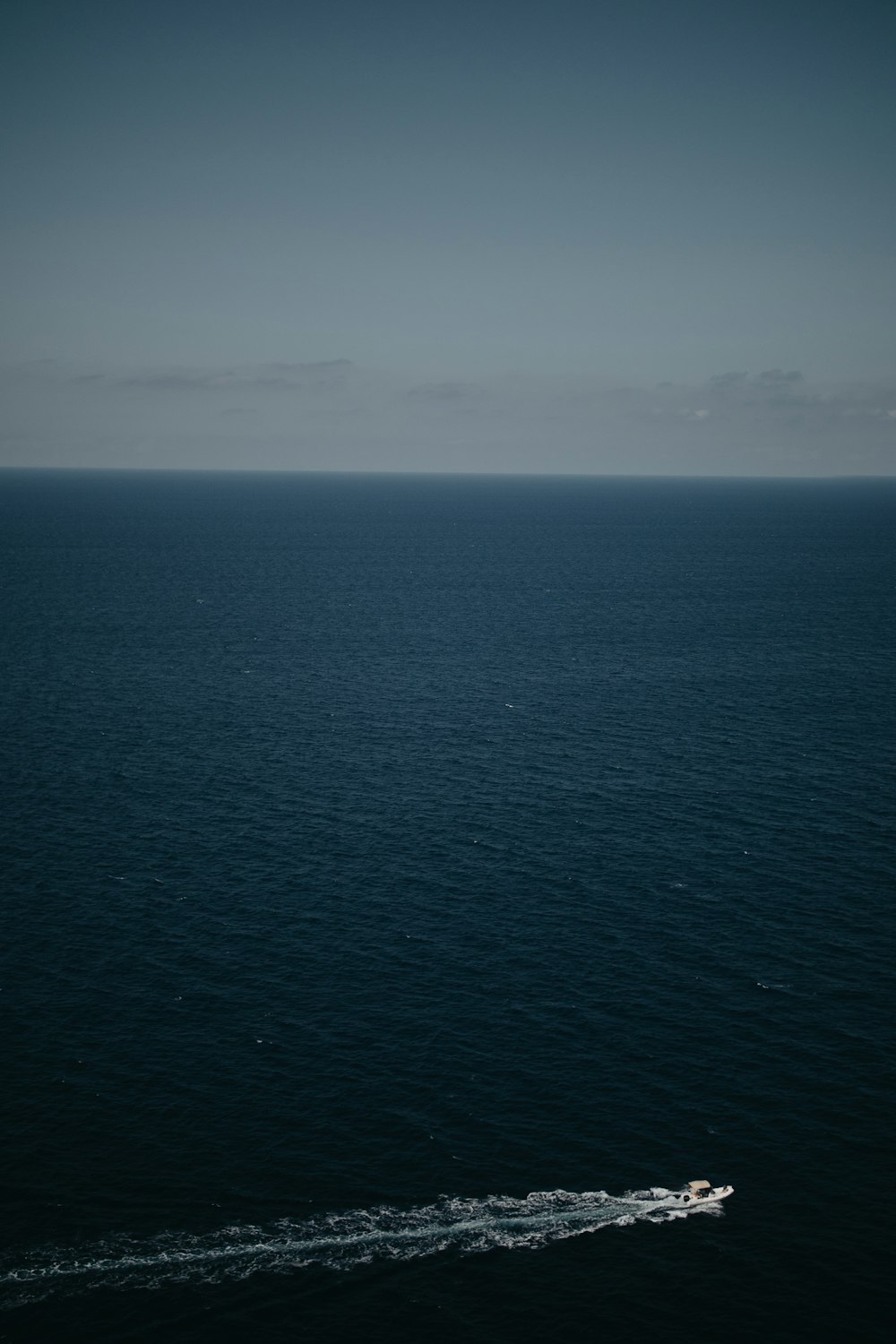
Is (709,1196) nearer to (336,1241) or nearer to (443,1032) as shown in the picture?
(336,1241)

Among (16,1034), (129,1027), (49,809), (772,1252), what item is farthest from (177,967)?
(772,1252)

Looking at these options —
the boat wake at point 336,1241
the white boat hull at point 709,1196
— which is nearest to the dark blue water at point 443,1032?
the boat wake at point 336,1241

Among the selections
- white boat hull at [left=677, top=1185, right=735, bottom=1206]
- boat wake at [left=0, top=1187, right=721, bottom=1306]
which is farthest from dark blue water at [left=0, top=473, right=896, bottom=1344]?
white boat hull at [left=677, top=1185, right=735, bottom=1206]

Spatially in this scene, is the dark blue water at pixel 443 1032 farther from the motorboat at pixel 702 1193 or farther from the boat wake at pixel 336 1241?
the motorboat at pixel 702 1193

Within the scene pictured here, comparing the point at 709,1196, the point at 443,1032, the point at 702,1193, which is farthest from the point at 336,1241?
the point at 709,1196

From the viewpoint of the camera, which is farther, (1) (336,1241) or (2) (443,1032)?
(2) (443,1032)

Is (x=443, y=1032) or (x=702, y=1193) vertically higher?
(x=443, y=1032)

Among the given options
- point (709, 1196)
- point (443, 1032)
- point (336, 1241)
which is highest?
point (443, 1032)
